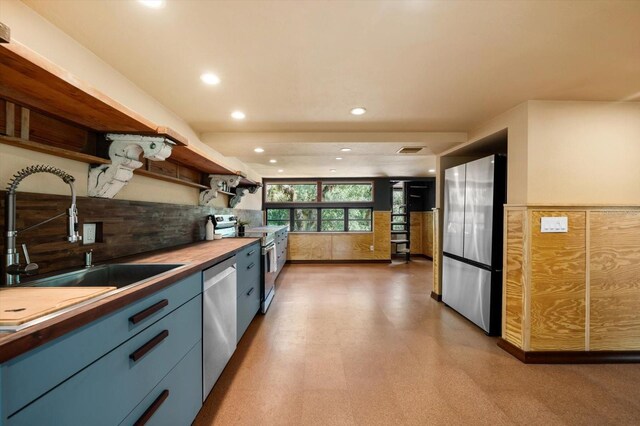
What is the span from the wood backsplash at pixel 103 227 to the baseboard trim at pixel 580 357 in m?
3.27

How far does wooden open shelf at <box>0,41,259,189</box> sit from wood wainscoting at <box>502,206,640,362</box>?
9.86 feet

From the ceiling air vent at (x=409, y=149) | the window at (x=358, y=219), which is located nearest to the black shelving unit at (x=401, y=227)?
the window at (x=358, y=219)

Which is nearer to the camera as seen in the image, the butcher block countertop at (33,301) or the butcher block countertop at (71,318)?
the butcher block countertop at (71,318)

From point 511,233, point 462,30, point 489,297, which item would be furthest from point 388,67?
point 489,297

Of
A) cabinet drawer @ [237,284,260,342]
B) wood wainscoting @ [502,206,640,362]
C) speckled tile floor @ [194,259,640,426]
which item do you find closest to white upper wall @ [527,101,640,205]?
wood wainscoting @ [502,206,640,362]

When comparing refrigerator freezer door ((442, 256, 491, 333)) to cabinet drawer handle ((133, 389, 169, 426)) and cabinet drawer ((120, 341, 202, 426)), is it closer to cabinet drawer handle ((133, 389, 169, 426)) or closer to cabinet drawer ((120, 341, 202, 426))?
cabinet drawer ((120, 341, 202, 426))

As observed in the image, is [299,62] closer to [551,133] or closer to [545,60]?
[545,60]

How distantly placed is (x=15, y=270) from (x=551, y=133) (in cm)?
360

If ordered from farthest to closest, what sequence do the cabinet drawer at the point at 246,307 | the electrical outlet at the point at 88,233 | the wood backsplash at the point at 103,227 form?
the cabinet drawer at the point at 246,307
the electrical outlet at the point at 88,233
the wood backsplash at the point at 103,227

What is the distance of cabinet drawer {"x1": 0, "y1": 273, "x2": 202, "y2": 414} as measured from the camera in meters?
0.61

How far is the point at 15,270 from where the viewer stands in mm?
1087

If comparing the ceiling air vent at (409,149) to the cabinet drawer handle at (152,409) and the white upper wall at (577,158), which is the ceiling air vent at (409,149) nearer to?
the white upper wall at (577,158)

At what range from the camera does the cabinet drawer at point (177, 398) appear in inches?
42.8

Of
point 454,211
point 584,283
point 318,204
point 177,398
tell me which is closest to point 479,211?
point 454,211
